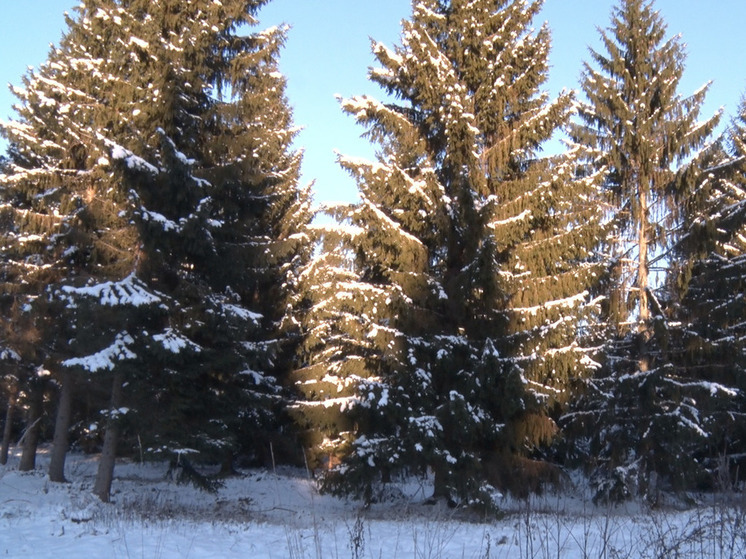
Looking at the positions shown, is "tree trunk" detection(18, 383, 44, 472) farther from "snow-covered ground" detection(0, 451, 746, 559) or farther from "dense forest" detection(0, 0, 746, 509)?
"snow-covered ground" detection(0, 451, 746, 559)

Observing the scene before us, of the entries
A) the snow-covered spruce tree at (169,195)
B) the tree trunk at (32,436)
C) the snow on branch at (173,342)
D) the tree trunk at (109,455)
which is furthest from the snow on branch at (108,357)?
the tree trunk at (32,436)

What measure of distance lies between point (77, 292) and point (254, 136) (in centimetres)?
593

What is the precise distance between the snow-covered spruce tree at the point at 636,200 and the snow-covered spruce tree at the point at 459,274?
10.3 feet

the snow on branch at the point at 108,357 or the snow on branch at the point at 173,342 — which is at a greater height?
the snow on branch at the point at 173,342

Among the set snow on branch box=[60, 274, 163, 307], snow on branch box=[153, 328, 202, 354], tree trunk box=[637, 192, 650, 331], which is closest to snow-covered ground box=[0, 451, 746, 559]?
snow on branch box=[153, 328, 202, 354]

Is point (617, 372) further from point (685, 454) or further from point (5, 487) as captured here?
point (5, 487)

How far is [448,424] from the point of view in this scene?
13.0 m

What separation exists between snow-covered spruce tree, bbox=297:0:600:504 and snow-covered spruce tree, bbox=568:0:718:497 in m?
3.14

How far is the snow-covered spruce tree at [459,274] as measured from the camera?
13266 millimetres

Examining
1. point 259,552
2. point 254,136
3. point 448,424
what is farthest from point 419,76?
point 259,552

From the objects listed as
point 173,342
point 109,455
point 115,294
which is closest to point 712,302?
point 173,342

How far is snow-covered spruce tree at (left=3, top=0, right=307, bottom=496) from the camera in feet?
44.5

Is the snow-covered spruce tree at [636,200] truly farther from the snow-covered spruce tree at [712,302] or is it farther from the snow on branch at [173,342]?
the snow on branch at [173,342]

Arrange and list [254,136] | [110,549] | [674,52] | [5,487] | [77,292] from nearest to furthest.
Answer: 1. [110,549]
2. [77,292]
3. [5,487]
4. [254,136]
5. [674,52]
